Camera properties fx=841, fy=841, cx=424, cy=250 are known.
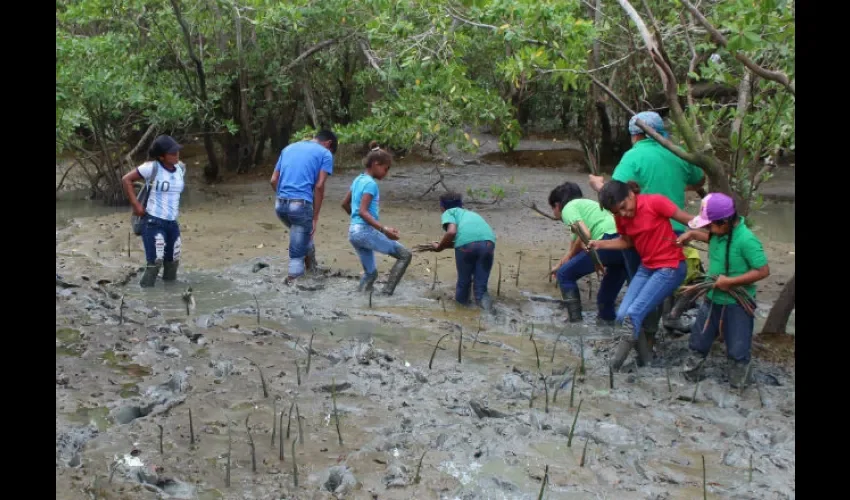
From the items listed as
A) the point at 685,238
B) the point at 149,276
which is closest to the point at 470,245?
the point at 685,238

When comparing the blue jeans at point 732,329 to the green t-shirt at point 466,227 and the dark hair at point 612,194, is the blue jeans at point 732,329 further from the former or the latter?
the green t-shirt at point 466,227

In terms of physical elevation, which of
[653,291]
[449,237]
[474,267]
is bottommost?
[474,267]

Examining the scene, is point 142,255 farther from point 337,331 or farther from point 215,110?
point 215,110

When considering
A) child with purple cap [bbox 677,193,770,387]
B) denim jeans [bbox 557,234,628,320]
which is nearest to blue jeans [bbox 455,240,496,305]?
denim jeans [bbox 557,234,628,320]

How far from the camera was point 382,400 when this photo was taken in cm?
498

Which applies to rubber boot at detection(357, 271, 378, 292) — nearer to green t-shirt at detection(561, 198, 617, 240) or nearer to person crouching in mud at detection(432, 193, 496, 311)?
person crouching in mud at detection(432, 193, 496, 311)

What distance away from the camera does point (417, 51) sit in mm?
9312

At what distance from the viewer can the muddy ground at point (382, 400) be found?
3.91 metres

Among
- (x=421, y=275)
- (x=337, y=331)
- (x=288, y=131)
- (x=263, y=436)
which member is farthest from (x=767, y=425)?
(x=288, y=131)

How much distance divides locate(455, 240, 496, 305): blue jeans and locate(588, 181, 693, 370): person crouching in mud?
6.10 feet

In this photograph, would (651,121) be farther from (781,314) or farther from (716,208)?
(781,314)

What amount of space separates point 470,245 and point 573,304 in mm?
1063
